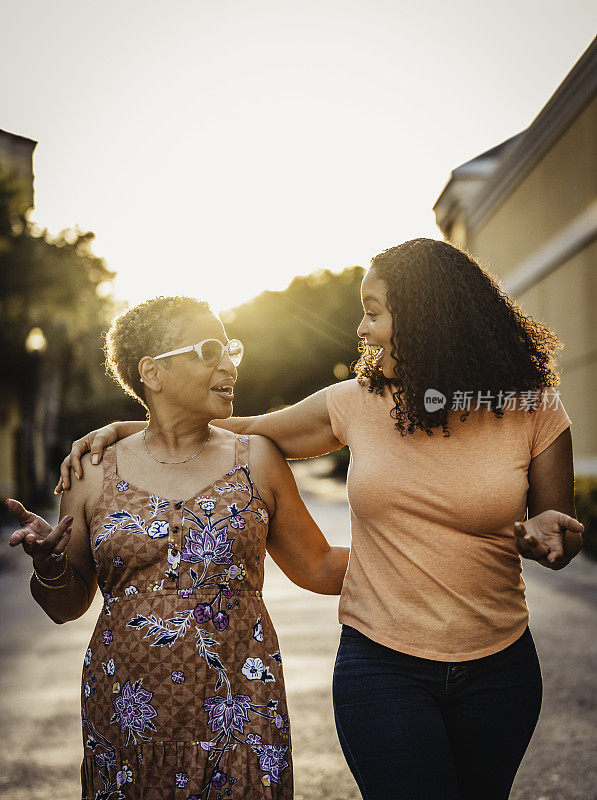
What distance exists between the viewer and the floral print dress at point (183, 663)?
2.44m

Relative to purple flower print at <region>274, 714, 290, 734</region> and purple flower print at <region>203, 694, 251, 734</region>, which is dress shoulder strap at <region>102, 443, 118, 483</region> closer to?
purple flower print at <region>203, 694, 251, 734</region>

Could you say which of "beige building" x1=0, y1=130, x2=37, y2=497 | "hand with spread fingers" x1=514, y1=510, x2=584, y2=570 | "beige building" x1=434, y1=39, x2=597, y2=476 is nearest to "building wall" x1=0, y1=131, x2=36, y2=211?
"beige building" x1=0, y1=130, x2=37, y2=497

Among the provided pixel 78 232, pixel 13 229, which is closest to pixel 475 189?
pixel 78 232

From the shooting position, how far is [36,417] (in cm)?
2700

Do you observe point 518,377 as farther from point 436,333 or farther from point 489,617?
point 489,617

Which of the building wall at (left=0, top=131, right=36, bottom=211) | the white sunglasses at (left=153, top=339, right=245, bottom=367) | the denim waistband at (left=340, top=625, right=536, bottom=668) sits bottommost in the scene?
the denim waistband at (left=340, top=625, right=536, bottom=668)

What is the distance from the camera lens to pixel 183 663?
247cm

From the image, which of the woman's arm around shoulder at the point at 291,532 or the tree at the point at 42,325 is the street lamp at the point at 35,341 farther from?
the woman's arm around shoulder at the point at 291,532

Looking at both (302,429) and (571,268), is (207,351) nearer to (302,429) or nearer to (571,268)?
(302,429)

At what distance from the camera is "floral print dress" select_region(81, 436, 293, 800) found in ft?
7.99

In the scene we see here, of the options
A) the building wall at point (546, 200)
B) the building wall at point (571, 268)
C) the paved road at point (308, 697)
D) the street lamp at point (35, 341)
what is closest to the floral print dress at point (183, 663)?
the paved road at point (308, 697)

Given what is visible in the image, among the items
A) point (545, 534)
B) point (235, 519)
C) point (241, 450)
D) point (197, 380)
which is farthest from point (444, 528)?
point (197, 380)

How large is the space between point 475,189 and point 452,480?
65.1 ft

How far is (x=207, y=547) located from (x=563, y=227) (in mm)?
13240
